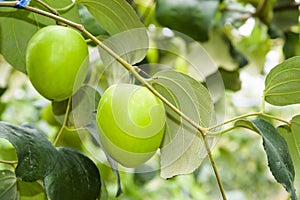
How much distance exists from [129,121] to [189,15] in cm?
49

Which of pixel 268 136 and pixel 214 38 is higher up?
pixel 268 136

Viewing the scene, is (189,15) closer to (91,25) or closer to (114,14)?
(91,25)

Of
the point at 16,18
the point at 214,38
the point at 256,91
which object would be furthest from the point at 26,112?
the point at 16,18

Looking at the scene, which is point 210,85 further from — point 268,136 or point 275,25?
point 268,136

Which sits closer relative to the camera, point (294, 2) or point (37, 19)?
point (37, 19)

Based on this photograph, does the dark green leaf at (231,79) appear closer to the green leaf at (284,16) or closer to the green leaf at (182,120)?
the green leaf at (284,16)

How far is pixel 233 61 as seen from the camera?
3.55ft

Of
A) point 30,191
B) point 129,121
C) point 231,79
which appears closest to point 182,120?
point 129,121

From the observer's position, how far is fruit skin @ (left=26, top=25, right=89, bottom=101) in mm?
494

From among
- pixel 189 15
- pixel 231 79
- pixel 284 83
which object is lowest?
pixel 231 79

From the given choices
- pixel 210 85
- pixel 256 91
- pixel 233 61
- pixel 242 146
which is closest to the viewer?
pixel 210 85

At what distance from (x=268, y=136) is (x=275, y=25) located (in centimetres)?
62

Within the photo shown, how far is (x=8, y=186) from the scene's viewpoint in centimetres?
60

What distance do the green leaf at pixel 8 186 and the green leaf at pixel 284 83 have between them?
0.31m
